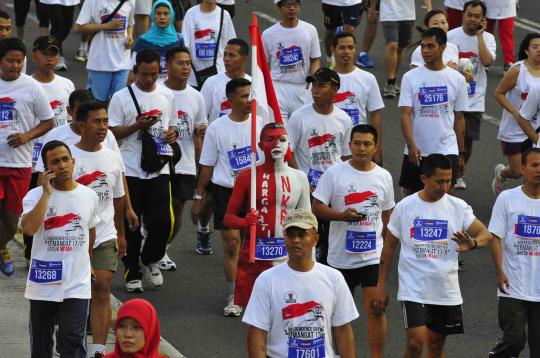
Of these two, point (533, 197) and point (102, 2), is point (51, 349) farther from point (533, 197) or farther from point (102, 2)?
point (102, 2)

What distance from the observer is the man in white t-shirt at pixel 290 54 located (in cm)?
1661

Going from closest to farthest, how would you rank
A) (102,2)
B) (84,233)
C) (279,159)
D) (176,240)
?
(84,233) < (279,159) < (176,240) < (102,2)

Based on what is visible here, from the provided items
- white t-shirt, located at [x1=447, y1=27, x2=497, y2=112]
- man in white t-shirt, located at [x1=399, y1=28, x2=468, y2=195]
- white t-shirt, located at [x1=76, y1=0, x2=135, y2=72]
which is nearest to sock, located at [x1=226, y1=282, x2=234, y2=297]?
man in white t-shirt, located at [x1=399, y1=28, x2=468, y2=195]

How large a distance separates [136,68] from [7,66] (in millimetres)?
1120

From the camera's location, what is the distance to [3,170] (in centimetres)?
1396

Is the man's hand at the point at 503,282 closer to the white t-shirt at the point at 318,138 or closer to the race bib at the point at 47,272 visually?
the white t-shirt at the point at 318,138

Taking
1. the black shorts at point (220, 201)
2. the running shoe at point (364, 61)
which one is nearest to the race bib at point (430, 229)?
the black shorts at point (220, 201)

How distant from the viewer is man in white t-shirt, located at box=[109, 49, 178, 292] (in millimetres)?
13734

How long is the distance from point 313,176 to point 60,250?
10.1 feet

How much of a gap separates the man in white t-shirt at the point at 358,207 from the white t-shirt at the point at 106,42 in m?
6.08

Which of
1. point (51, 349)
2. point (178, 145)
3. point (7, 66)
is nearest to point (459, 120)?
point (178, 145)

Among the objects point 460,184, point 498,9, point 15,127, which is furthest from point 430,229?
point 498,9

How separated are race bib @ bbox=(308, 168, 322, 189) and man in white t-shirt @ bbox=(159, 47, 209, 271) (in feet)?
4.24

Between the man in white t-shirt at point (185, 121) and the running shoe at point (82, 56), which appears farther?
the running shoe at point (82, 56)
